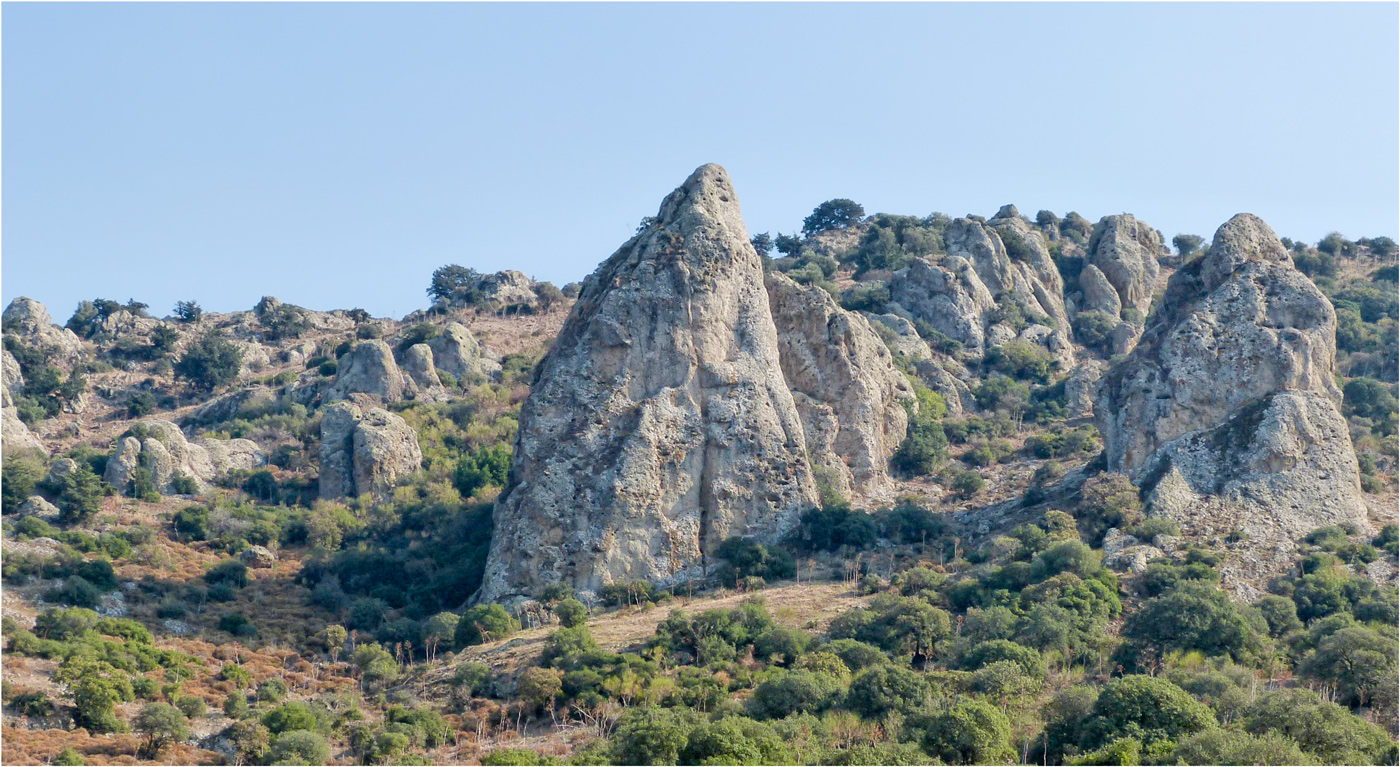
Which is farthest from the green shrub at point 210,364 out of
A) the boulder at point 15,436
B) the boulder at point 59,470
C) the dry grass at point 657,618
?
the dry grass at point 657,618

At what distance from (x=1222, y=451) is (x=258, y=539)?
29529mm

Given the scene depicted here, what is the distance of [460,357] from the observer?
221ft

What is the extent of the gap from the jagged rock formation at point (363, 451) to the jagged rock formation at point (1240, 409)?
23.7 m

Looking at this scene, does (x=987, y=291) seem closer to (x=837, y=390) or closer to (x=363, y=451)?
(x=837, y=390)

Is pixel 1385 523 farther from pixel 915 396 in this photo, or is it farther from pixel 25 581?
pixel 25 581

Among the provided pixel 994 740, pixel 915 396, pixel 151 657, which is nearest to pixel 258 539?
pixel 151 657

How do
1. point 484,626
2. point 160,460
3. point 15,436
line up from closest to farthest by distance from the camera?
point 484,626 < point 160,460 < point 15,436

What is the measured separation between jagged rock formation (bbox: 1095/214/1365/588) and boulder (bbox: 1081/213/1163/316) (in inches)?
1036

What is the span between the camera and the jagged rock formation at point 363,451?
52.3m

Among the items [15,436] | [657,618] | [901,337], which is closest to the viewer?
[657,618]

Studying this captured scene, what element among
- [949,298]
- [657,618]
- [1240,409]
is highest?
[949,298]

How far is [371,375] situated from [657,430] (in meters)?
23.5

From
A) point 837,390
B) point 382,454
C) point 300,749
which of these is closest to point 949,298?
point 837,390

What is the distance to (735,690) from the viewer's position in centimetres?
3416
